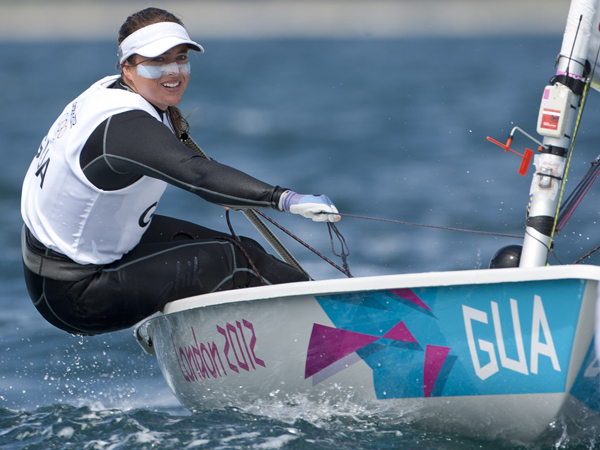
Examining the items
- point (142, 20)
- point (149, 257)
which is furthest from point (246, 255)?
point (142, 20)

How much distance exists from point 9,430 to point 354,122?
11.5 meters

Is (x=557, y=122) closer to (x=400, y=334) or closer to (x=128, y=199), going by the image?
(x=400, y=334)

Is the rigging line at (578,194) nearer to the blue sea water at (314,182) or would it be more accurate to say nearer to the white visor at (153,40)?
the blue sea water at (314,182)

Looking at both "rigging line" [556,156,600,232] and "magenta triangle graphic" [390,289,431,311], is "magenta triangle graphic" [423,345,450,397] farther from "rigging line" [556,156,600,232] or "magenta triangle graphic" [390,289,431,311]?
"rigging line" [556,156,600,232]

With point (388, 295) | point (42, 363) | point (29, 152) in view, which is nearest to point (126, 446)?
point (388, 295)

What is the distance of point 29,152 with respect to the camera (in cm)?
1062

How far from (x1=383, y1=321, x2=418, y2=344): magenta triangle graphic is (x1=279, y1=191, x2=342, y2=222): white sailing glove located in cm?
33

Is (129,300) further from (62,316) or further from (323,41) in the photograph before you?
(323,41)

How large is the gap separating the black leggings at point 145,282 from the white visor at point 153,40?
23.2 inches

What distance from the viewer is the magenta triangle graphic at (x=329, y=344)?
1.99 meters

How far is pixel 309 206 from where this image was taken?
195cm

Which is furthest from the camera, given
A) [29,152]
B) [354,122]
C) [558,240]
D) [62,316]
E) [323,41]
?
[323,41]

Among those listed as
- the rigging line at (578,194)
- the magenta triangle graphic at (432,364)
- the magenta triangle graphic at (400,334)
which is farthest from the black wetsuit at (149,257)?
the rigging line at (578,194)

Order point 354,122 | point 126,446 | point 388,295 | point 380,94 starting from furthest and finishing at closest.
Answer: point 380,94, point 354,122, point 126,446, point 388,295
